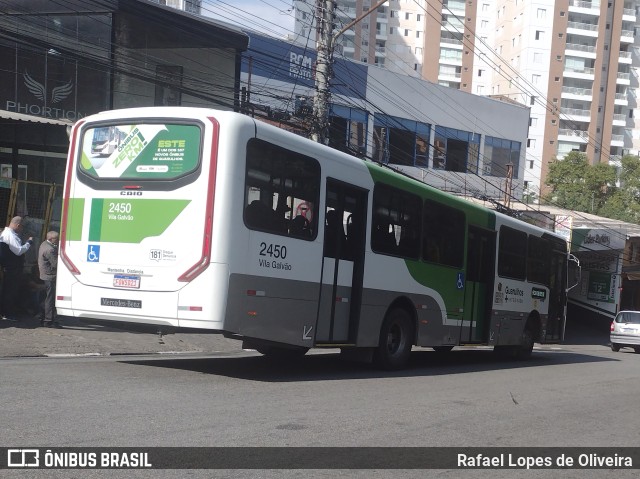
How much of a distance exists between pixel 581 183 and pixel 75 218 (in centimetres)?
6181

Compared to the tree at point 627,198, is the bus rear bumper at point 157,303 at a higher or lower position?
lower

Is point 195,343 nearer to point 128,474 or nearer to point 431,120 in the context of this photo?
point 128,474

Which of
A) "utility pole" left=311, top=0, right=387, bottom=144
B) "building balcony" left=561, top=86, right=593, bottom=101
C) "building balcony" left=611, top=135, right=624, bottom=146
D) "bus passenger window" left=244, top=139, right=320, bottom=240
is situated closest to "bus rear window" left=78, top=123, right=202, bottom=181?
"bus passenger window" left=244, top=139, right=320, bottom=240

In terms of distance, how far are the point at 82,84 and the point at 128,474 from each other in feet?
69.3

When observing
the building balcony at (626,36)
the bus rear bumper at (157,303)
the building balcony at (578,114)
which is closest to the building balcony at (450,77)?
the building balcony at (578,114)

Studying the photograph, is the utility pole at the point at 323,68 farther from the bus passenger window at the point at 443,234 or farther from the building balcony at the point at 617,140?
the building balcony at the point at 617,140

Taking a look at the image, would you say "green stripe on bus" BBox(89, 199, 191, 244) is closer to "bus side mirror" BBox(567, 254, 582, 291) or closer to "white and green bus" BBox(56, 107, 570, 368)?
"white and green bus" BBox(56, 107, 570, 368)

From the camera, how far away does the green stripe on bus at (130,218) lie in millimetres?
9727

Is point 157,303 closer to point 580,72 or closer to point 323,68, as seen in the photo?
point 323,68

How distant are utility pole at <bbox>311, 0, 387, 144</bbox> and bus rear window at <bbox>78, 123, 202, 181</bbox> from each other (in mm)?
9892

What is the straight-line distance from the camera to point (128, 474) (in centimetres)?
551

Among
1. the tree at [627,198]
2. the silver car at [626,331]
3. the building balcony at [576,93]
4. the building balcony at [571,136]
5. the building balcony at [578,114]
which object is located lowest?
the silver car at [626,331]

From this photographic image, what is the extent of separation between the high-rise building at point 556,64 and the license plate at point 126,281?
7633 centimetres

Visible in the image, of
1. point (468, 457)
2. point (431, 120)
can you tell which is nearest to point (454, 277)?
point (468, 457)
